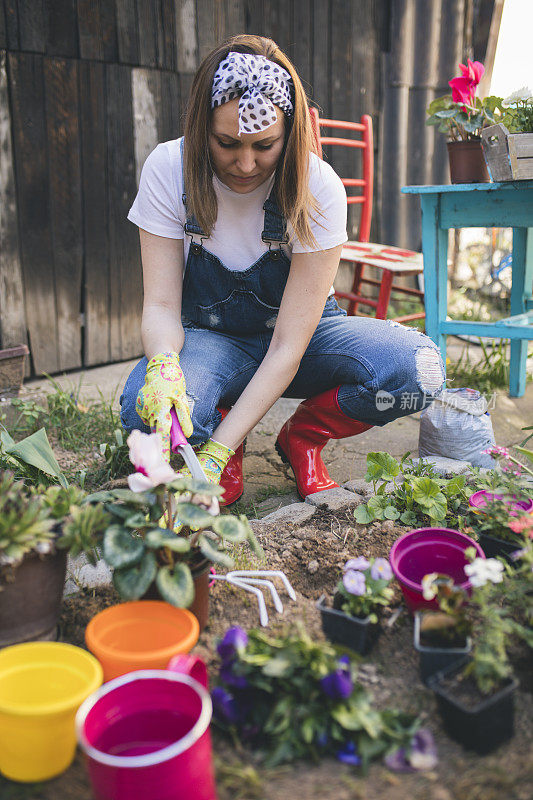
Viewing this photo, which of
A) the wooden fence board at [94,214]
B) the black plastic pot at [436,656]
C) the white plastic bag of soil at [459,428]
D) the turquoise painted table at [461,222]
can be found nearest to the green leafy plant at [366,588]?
the black plastic pot at [436,656]

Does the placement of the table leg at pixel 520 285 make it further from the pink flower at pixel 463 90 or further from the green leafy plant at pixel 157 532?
the green leafy plant at pixel 157 532

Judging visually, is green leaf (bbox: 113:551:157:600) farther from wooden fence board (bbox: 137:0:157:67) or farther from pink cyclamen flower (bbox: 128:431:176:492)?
wooden fence board (bbox: 137:0:157:67)

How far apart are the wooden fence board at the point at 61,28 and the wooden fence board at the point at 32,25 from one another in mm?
26

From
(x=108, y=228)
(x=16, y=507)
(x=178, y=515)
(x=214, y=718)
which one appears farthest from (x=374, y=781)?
(x=108, y=228)

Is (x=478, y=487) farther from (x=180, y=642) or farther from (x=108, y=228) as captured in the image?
(x=108, y=228)

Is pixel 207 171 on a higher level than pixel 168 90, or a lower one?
lower

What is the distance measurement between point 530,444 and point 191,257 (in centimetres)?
154

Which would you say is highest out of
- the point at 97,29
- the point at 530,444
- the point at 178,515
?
the point at 97,29

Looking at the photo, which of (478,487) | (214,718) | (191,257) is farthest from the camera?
(191,257)

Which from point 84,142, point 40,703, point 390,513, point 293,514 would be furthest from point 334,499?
→ point 84,142

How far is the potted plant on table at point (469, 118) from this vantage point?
2.62 m

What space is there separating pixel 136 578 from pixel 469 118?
2254mm

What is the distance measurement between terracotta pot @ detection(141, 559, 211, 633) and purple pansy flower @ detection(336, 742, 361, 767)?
41cm

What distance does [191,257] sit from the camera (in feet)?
6.91
